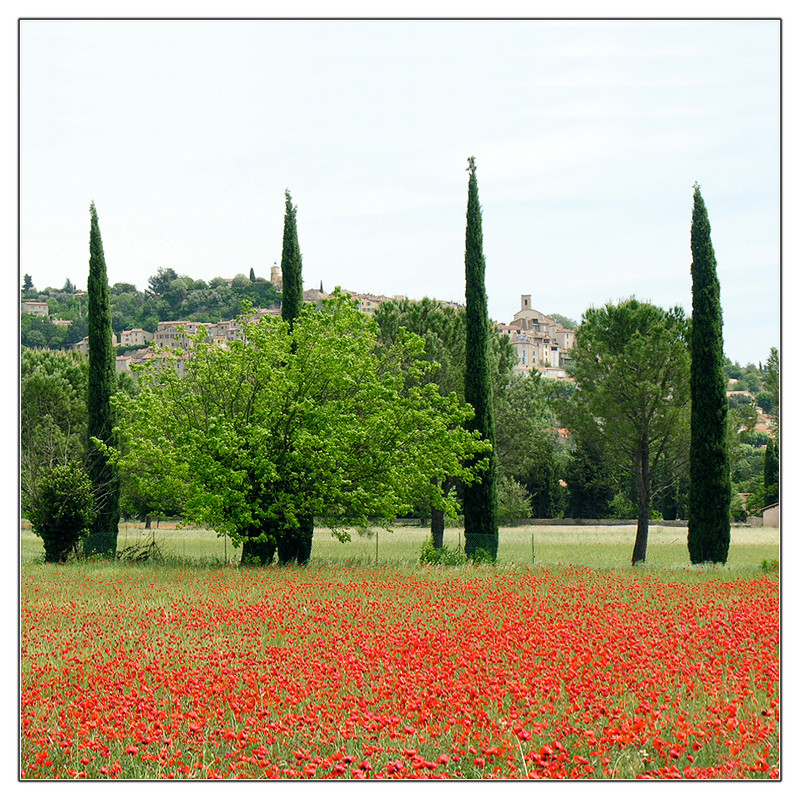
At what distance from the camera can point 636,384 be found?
78.6 ft

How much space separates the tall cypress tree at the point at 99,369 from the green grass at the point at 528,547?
157cm

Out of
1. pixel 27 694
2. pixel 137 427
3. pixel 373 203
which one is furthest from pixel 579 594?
pixel 137 427

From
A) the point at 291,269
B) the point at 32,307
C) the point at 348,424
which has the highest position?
the point at 291,269

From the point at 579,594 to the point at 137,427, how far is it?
1070 centimetres

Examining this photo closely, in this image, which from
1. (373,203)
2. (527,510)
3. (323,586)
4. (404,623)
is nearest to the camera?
(373,203)

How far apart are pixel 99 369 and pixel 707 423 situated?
610 inches

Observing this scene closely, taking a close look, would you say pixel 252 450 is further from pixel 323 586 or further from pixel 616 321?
pixel 616 321

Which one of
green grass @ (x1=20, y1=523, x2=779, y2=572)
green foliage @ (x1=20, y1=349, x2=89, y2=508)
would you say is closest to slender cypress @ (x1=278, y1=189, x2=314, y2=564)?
green grass @ (x1=20, y1=523, x2=779, y2=572)

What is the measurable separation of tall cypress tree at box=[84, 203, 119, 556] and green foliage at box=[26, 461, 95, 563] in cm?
107

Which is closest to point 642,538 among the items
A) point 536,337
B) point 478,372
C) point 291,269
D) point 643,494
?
point 643,494

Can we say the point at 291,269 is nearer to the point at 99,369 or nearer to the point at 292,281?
the point at 292,281

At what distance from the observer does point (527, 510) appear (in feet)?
130

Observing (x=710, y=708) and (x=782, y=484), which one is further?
(x=782, y=484)

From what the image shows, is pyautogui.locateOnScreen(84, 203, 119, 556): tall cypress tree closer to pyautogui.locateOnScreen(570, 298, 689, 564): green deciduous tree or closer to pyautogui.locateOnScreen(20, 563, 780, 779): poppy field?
pyautogui.locateOnScreen(20, 563, 780, 779): poppy field
